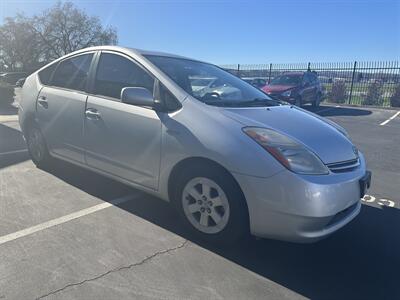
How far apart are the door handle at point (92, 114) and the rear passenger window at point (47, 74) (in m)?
1.22

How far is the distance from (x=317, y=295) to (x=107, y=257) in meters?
1.59

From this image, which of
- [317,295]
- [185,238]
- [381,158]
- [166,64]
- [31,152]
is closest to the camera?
[317,295]

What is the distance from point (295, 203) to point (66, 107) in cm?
289

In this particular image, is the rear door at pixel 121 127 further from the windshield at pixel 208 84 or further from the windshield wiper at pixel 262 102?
the windshield wiper at pixel 262 102

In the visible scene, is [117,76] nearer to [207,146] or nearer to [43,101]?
[43,101]

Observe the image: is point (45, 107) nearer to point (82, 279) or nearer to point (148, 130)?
point (148, 130)

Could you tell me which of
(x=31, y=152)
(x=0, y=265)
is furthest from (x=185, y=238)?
(x=31, y=152)

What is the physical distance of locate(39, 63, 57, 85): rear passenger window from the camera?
4.84 meters

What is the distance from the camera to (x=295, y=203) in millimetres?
2676

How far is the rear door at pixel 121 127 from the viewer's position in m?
3.42

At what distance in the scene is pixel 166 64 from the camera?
377 cm

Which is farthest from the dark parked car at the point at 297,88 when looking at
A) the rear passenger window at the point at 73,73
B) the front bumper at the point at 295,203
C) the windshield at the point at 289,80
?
the front bumper at the point at 295,203

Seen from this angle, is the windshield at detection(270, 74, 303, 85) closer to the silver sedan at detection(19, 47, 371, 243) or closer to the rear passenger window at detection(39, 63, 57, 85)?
the silver sedan at detection(19, 47, 371, 243)

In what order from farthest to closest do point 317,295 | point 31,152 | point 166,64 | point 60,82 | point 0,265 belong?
point 31,152
point 60,82
point 166,64
point 0,265
point 317,295
